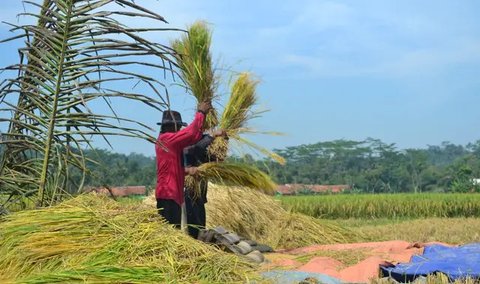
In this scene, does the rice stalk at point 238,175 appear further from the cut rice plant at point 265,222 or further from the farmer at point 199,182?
the cut rice plant at point 265,222

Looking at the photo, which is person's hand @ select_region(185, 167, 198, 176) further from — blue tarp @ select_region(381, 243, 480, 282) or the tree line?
the tree line

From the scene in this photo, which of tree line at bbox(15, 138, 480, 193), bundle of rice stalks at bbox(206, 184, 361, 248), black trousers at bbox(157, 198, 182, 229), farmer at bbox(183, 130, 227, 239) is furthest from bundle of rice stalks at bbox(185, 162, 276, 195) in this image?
tree line at bbox(15, 138, 480, 193)

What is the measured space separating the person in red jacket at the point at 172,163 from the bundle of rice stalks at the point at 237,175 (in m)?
0.59

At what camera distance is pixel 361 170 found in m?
78.2

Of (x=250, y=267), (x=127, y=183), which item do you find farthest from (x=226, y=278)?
(x=127, y=183)

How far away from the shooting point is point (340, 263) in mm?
5824

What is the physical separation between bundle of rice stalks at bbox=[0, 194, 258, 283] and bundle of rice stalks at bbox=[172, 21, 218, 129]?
247cm

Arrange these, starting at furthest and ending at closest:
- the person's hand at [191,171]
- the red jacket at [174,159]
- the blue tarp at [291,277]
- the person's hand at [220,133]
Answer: the person's hand at [220,133], the person's hand at [191,171], the red jacket at [174,159], the blue tarp at [291,277]

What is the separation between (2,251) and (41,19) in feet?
5.21

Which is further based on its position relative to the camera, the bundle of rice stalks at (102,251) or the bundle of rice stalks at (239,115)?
the bundle of rice stalks at (239,115)

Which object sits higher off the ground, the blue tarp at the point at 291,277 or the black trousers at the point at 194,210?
the black trousers at the point at 194,210

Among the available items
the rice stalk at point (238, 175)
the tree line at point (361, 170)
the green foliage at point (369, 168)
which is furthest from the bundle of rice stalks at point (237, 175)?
the green foliage at point (369, 168)

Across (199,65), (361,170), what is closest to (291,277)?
(199,65)

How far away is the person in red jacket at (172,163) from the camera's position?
603cm
